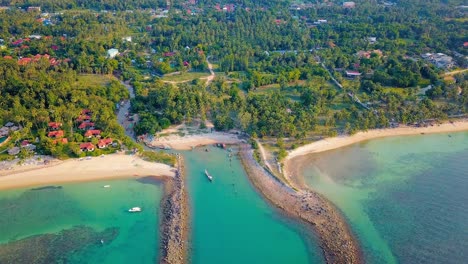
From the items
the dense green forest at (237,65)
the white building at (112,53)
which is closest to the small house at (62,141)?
the dense green forest at (237,65)

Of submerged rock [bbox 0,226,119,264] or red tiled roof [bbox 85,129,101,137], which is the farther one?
red tiled roof [bbox 85,129,101,137]

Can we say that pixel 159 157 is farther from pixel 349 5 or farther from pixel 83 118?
pixel 349 5

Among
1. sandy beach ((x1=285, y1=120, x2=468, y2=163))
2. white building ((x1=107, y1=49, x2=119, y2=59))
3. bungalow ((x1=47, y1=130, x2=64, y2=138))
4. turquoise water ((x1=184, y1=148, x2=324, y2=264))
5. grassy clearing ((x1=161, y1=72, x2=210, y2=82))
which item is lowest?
turquoise water ((x1=184, y1=148, x2=324, y2=264))

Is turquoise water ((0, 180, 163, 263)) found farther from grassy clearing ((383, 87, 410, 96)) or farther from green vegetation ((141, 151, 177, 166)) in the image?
grassy clearing ((383, 87, 410, 96))

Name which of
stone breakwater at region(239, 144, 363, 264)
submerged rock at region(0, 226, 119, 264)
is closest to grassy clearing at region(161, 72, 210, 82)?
stone breakwater at region(239, 144, 363, 264)

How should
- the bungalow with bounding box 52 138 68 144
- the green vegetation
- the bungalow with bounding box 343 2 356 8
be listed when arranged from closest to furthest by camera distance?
the green vegetation → the bungalow with bounding box 52 138 68 144 → the bungalow with bounding box 343 2 356 8

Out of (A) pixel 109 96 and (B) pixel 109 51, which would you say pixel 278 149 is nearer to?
(A) pixel 109 96

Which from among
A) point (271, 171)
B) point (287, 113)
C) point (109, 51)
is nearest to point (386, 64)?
point (287, 113)

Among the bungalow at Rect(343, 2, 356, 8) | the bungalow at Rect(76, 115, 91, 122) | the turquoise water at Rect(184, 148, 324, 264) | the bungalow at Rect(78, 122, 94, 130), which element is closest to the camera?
the turquoise water at Rect(184, 148, 324, 264)

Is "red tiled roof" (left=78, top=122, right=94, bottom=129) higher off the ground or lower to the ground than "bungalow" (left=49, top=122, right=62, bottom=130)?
lower
